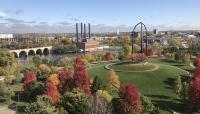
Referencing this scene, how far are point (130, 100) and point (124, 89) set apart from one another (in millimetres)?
2116

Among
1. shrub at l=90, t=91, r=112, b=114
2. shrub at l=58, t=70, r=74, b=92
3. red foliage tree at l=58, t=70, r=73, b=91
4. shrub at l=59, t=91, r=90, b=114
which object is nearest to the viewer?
shrub at l=90, t=91, r=112, b=114

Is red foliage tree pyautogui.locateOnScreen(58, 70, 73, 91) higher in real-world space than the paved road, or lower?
higher

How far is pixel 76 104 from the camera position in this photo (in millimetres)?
50406

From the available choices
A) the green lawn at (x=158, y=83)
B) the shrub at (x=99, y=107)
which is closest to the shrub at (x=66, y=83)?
the green lawn at (x=158, y=83)

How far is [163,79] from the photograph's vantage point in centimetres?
8200

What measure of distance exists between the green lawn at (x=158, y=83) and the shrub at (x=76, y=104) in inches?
659

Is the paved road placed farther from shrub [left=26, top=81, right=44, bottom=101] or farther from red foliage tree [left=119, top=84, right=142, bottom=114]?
red foliage tree [left=119, top=84, right=142, bottom=114]

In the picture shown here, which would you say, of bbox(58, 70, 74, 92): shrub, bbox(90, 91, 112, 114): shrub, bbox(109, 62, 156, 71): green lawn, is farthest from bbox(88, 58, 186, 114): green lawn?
bbox(90, 91, 112, 114): shrub

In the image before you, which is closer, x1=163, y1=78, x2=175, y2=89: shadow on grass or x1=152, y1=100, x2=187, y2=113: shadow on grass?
x1=152, y1=100, x2=187, y2=113: shadow on grass

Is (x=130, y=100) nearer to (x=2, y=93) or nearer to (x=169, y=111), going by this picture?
(x=169, y=111)

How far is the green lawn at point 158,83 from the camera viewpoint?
213 feet

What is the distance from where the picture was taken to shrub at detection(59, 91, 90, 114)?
50.1m

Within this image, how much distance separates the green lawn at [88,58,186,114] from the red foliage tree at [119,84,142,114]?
899 cm

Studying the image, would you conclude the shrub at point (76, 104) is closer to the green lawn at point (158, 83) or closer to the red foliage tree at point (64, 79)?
the green lawn at point (158, 83)
